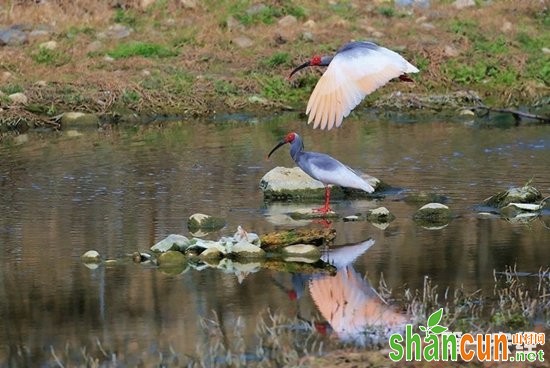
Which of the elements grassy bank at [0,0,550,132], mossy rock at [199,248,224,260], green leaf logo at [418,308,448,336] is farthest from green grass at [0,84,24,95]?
green leaf logo at [418,308,448,336]

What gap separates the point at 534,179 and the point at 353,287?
5.11 meters

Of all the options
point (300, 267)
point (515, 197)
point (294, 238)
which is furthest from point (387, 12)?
point (300, 267)

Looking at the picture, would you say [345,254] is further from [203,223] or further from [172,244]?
[203,223]

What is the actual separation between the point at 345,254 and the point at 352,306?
1768mm

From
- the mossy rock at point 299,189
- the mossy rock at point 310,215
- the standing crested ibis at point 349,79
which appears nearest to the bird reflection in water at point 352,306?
the standing crested ibis at point 349,79

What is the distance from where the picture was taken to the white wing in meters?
11.0

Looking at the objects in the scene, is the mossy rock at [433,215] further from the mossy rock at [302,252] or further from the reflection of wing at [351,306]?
the reflection of wing at [351,306]

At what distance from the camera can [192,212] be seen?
12.3 m

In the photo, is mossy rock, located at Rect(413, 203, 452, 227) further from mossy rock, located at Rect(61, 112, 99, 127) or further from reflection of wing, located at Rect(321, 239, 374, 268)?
mossy rock, located at Rect(61, 112, 99, 127)

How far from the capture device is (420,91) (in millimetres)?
20672

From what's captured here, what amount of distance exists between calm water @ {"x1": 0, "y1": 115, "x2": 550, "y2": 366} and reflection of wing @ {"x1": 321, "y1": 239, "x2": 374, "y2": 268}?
0.04 m

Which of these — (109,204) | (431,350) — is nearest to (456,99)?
(109,204)

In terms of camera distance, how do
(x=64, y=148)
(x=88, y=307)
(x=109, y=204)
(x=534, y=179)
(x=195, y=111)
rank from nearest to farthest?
(x=88, y=307) < (x=109, y=204) < (x=534, y=179) < (x=64, y=148) < (x=195, y=111)

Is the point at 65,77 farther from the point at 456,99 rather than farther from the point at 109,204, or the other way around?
the point at 109,204
